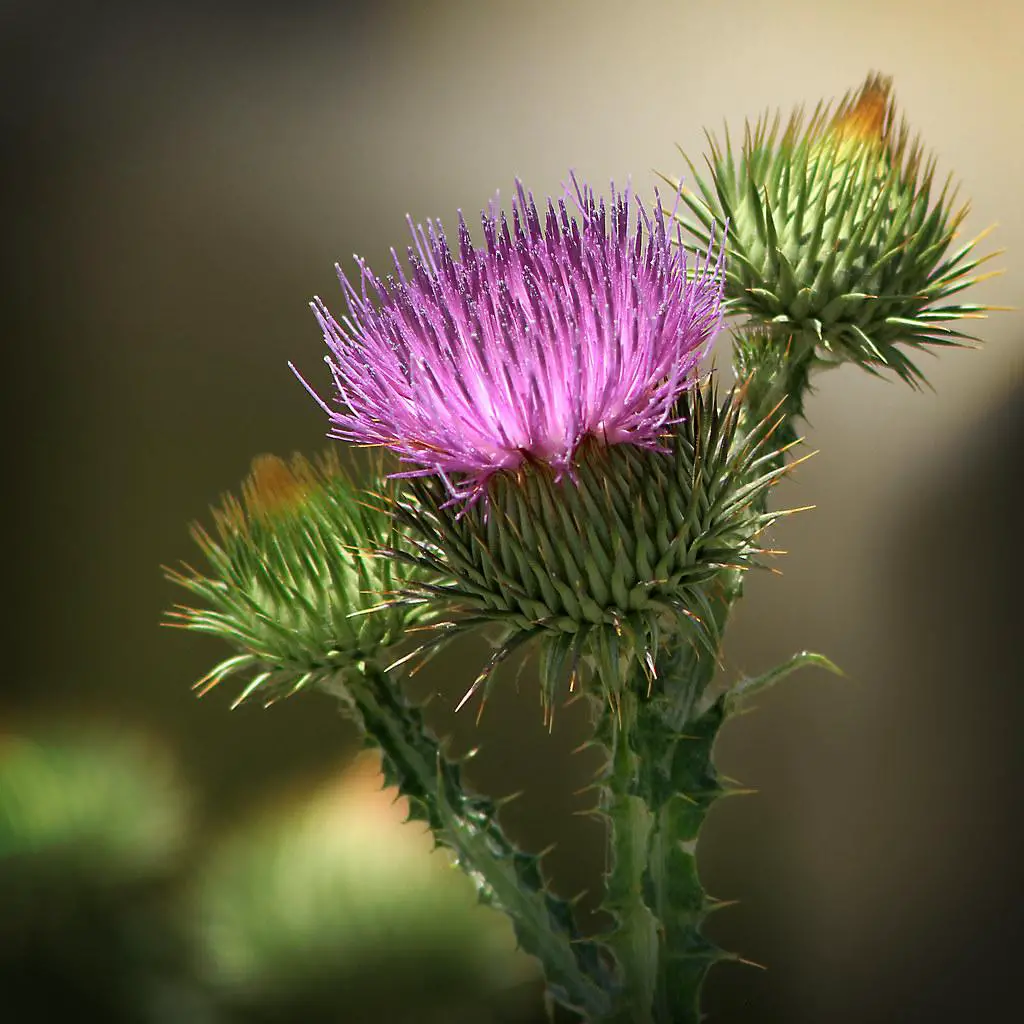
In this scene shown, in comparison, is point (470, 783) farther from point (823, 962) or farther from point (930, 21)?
point (930, 21)

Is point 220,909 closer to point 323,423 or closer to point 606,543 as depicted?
point 323,423

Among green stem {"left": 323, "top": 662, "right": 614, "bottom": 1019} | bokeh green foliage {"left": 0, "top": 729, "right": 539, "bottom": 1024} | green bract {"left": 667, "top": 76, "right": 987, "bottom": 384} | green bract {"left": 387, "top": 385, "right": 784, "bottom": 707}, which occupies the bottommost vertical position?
bokeh green foliage {"left": 0, "top": 729, "right": 539, "bottom": 1024}

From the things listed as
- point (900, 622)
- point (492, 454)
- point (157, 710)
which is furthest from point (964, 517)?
point (157, 710)

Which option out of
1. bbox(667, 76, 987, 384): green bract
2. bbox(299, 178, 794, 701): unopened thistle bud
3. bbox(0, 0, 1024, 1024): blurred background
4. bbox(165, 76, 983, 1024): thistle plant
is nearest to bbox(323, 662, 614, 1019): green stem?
bbox(165, 76, 983, 1024): thistle plant

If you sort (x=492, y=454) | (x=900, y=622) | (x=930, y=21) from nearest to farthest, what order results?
(x=492, y=454)
(x=930, y=21)
(x=900, y=622)

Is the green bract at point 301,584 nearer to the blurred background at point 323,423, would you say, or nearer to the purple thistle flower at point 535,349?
the purple thistle flower at point 535,349

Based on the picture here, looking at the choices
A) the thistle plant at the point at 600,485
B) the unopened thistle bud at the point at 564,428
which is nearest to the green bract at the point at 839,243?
the thistle plant at the point at 600,485

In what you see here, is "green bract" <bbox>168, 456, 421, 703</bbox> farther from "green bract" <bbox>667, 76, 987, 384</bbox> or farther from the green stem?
"green bract" <bbox>667, 76, 987, 384</bbox>
